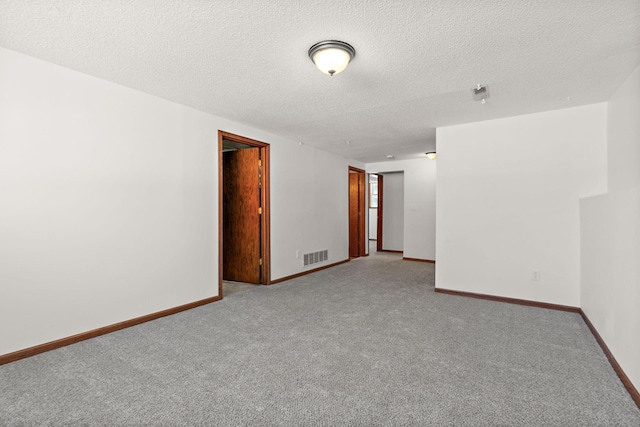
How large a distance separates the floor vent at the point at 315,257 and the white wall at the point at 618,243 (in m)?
3.80

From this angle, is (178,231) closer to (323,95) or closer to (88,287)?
(88,287)

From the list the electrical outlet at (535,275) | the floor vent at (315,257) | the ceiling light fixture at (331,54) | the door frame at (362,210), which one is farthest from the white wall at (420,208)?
the ceiling light fixture at (331,54)

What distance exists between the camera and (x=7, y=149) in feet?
7.77

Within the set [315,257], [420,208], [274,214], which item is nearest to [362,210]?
[420,208]

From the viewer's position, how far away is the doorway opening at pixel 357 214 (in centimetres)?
736

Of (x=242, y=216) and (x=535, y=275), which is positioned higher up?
(x=242, y=216)

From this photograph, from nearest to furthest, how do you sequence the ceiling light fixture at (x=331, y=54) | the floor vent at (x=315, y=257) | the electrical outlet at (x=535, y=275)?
1. the ceiling light fixture at (x=331, y=54)
2. the electrical outlet at (x=535, y=275)
3. the floor vent at (x=315, y=257)

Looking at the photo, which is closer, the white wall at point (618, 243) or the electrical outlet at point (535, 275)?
the white wall at point (618, 243)

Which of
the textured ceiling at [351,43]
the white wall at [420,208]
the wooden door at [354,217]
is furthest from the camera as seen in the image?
the wooden door at [354,217]

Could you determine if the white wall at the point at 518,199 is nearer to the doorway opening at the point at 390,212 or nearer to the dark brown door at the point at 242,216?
the dark brown door at the point at 242,216

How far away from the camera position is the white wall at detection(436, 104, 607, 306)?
3592 mm

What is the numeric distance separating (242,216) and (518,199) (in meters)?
3.84

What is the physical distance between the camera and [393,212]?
8.43m

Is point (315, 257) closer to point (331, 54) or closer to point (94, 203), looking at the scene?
point (94, 203)
